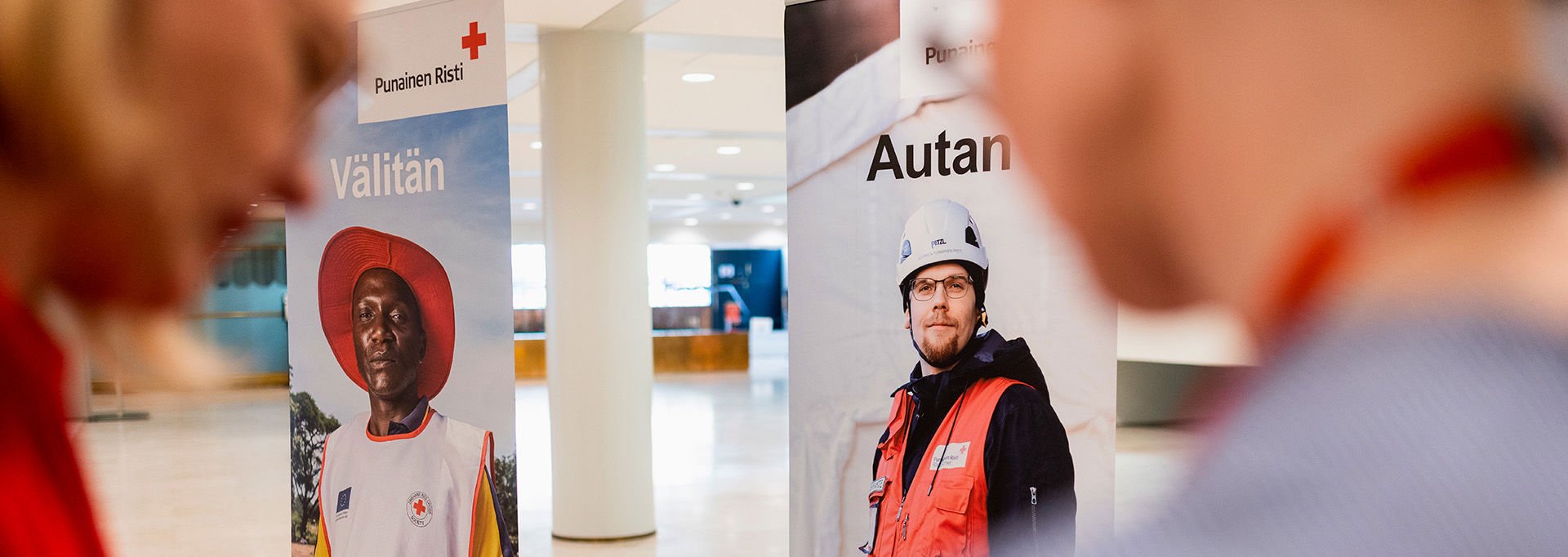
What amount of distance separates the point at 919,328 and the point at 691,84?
568 centimetres

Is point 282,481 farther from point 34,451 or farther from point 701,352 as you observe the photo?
point 701,352

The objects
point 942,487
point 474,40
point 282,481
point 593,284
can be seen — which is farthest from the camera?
point 282,481

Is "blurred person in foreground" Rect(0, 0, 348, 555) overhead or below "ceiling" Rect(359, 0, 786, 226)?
below

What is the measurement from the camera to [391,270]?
12.4ft

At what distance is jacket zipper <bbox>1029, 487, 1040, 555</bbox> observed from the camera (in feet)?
8.93

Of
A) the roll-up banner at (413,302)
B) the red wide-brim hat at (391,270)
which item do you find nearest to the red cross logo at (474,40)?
the roll-up banner at (413,302)

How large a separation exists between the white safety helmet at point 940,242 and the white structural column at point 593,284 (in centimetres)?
375

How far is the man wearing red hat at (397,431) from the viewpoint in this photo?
3.60 metres

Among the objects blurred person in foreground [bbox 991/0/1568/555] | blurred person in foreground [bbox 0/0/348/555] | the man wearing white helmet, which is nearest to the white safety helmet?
the man wearing white helmet

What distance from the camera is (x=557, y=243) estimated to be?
6492 millimetres

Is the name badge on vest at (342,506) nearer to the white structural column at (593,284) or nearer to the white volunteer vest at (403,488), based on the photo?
the white volunteer vest at (403,488)

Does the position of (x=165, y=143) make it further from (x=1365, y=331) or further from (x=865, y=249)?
(x=865, y=249)

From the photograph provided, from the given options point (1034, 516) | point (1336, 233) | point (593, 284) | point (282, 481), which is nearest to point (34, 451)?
point (1336, 233)

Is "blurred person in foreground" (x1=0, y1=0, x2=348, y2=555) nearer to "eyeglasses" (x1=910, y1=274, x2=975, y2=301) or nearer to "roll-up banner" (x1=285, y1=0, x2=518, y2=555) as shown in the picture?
"eyeglasses" (x1=910, y1=274, x2=975, y2=301)
